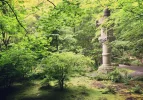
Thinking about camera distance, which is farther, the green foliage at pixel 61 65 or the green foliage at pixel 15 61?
the green foliage at pixel 61 65

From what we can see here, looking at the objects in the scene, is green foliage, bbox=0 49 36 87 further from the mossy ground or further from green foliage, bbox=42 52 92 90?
the mossy ground

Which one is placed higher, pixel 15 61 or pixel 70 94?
pixel 15 61

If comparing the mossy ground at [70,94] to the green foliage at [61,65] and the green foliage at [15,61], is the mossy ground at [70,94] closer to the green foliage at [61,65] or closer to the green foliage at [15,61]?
the green foliage at [61,65]

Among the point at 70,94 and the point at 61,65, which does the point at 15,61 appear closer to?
the point at 61,65

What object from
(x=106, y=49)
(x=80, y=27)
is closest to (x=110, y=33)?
(x=106, y=49)

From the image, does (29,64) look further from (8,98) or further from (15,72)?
(8,98)

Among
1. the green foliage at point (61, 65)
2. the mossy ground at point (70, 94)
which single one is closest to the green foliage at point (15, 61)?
the green foliage at point (61, 65)

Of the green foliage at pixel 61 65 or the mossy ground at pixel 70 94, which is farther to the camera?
the green foliage at pixel 61 65

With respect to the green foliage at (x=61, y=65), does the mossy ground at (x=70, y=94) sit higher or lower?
lower

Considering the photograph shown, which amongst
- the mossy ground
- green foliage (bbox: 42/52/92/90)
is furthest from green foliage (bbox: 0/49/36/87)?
the mossy ground

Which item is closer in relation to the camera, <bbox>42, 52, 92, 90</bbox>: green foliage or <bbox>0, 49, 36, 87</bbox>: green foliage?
<bbox>0, 49, 36, 87</bbox>: green foliage

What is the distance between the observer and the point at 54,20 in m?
6.14

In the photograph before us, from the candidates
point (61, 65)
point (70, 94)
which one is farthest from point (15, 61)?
Result: point (70, 94)

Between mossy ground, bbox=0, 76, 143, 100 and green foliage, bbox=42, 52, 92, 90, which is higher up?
green foliage, bbox=42, 52, 92, 90
